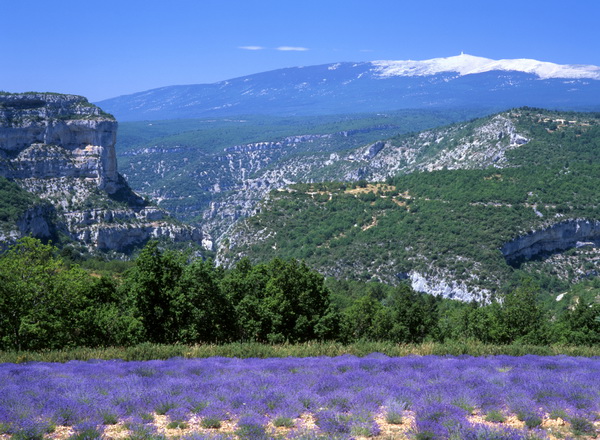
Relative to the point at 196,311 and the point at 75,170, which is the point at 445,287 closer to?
the point at 196,311

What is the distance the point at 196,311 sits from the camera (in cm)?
2653

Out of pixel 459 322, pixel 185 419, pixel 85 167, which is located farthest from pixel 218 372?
pixel 85 167

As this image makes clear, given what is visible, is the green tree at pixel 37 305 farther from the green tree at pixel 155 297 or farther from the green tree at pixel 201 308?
the green tree at pixel 201 308

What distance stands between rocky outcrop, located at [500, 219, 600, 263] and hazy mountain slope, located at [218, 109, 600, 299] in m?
0.19

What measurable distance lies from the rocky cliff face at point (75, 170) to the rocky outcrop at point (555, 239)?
72.9 m

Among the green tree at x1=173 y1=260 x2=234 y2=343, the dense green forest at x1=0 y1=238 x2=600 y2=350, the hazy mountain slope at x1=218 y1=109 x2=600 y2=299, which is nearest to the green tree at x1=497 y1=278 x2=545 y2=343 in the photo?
the dense green forest at x1=0 y1=238 x2=600 y2=350

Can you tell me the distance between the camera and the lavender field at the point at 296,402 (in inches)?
382

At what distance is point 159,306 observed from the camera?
2678cm

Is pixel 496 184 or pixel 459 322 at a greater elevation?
pixel 496 184

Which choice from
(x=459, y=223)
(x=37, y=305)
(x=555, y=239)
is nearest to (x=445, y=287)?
(x=459, y=223)

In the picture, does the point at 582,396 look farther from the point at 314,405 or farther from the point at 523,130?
the point at 523,130

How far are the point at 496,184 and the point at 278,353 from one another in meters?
90.1

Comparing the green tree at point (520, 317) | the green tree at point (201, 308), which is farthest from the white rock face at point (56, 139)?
the green tree at point (520, 317)

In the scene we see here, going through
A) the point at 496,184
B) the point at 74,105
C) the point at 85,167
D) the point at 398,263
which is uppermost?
the point at 74,105
